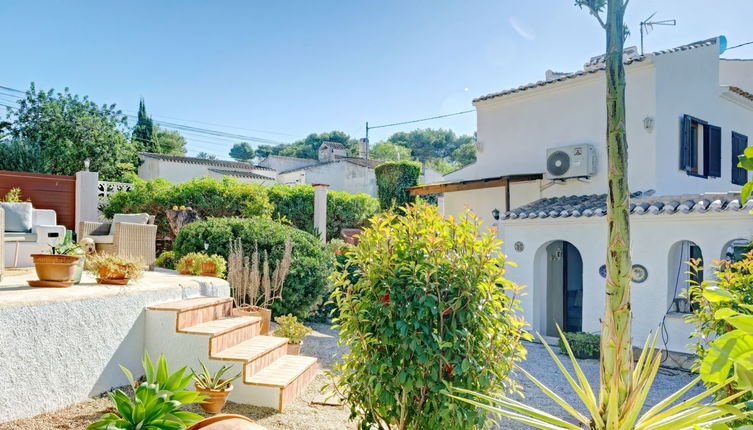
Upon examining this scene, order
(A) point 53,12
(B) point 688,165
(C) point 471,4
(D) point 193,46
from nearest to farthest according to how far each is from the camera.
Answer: (C) point 471,4, (B) point 688,165, (A) point 53,12, (D) point 193,46

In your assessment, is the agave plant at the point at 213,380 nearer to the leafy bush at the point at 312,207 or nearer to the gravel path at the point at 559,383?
the gravel path at the point at 559,383

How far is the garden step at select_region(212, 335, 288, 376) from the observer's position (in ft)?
17.2

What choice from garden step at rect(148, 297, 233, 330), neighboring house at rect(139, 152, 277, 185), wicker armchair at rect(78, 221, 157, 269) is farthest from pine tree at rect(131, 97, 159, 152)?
garden step at rect(148, 297, 233, 330)

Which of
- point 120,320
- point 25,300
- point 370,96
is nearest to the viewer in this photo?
point 25,300

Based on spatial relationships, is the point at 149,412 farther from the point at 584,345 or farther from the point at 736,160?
the point at 736,160

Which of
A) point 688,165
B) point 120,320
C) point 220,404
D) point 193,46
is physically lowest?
point 220,404

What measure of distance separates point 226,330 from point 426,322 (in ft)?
10.3

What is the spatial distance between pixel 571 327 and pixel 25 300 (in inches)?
470

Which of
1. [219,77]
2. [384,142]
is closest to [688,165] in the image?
[219,77]

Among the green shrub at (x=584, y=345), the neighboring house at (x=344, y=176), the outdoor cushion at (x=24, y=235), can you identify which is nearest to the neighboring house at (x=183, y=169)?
the neighboring house at (x=344, y=176)

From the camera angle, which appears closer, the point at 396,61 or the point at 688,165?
the point at 688,165

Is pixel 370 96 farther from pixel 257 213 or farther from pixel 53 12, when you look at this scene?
pixel 53 12

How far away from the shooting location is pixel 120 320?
16.9 feet

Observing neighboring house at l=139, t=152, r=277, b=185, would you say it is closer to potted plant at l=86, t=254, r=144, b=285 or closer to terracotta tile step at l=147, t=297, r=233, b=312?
terracotta tile step at l=147, t=297, r=233, b=312
